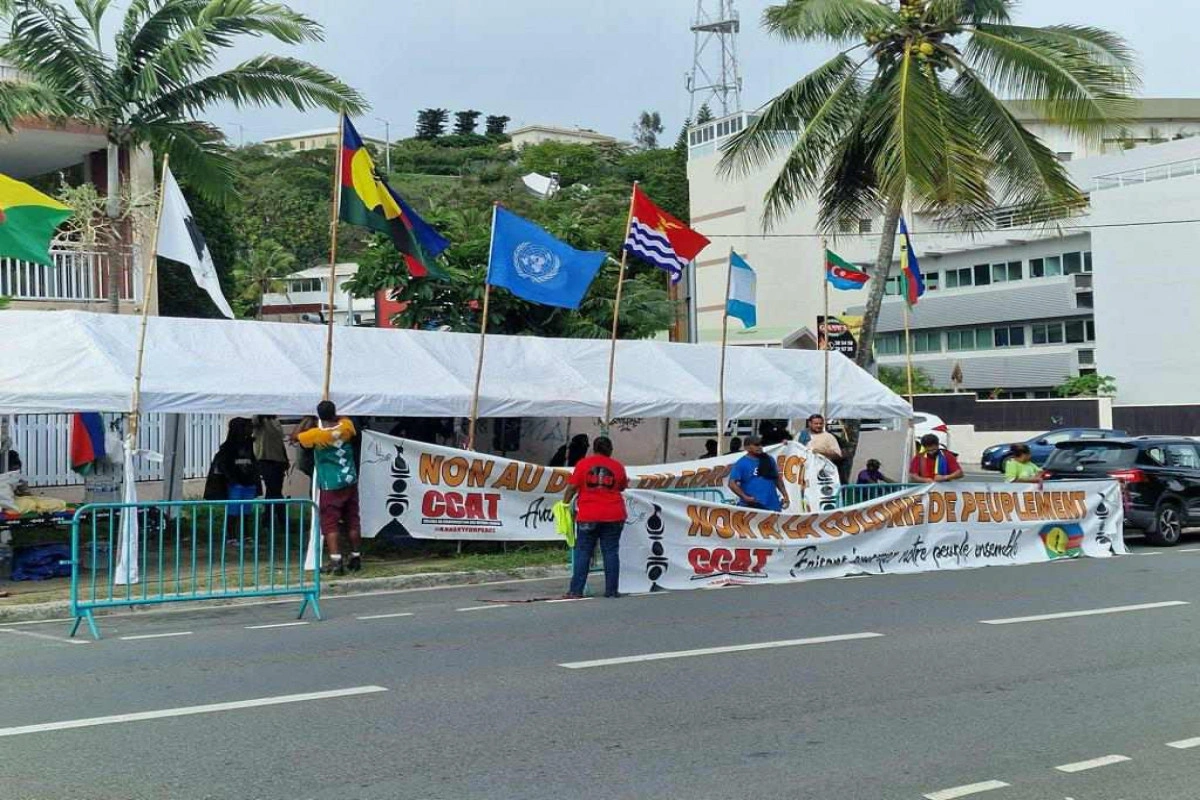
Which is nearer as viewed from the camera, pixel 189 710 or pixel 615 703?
pixel 189 710

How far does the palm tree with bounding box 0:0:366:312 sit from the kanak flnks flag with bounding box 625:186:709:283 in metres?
4.67

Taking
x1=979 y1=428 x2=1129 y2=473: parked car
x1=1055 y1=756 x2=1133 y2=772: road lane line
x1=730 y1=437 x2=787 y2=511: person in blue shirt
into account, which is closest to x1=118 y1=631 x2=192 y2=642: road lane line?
x1=730 y1=437 x2=787 y2=511: person in blue shirt

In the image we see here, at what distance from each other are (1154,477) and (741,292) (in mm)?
6682

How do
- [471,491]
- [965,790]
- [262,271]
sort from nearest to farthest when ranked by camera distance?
[965,790] → [471,491] → [262,271]

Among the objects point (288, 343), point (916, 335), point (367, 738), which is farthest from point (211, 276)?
point (916, 335)

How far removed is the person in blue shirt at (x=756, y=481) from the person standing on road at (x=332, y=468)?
171 inches

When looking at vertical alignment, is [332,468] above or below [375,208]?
below

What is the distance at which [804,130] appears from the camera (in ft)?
75.0

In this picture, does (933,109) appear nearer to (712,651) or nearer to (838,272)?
(838,272)

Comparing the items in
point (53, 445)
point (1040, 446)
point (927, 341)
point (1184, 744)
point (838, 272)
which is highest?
point (927, 341)

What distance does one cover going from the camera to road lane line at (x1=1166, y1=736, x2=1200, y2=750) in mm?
7039

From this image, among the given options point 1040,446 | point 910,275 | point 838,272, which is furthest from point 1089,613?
point 1040,446

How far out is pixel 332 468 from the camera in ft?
47.2

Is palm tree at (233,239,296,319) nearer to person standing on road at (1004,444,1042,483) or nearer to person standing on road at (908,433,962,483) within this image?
person standing on road at (908,433,962,483)
